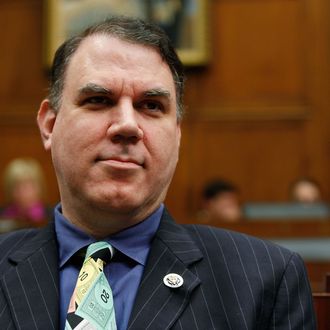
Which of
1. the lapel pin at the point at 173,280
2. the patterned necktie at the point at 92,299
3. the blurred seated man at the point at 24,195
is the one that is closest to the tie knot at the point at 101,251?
the patterned necktie at the point at 92,299

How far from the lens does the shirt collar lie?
152 cm

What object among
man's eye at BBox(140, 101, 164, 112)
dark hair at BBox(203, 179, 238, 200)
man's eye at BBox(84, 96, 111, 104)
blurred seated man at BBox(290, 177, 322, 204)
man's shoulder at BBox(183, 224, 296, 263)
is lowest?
blurred seated man at BBox(290, 177, 322, 204)

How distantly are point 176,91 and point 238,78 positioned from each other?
442 centimetres

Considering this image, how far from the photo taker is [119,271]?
1500mm

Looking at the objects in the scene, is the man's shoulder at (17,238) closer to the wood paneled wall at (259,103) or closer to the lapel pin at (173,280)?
the lapel pin at (173,280)

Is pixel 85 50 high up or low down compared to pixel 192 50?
up

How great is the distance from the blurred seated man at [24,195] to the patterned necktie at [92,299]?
2.72 meters

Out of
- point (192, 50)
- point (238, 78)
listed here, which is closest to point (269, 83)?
point (238, 78)

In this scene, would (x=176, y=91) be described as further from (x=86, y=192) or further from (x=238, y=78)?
(x=238, y=78)

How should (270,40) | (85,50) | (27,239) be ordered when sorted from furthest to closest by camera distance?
(270,40)
(27,239)
(85,50)

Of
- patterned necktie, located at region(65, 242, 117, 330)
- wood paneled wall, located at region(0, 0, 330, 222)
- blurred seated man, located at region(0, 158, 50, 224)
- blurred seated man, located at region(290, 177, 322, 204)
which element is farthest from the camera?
wood paneled wall, located at region(0, 0, 330, 222)

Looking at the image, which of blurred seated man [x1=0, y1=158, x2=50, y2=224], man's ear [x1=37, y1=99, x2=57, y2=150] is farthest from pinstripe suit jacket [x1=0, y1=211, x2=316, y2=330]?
blurred seated man [x1=0, y1=158, x2=50, y2=224]

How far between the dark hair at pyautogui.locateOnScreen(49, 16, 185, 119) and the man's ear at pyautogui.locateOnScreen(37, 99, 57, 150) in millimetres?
20

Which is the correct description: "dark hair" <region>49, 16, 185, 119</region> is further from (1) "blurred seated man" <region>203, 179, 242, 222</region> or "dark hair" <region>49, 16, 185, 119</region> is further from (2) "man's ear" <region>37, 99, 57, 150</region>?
(1) "blurred seated man" <region>203, 179, 242, 222</region>
